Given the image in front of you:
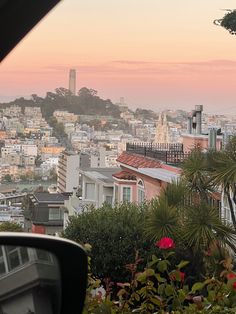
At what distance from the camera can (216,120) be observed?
10.8 m

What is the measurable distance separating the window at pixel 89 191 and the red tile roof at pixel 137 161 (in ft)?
3.27

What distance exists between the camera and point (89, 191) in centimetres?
1234

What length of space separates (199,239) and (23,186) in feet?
12.9

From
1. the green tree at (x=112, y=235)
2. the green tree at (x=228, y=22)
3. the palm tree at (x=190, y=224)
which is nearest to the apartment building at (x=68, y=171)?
the green tree at (x=112, y=235)

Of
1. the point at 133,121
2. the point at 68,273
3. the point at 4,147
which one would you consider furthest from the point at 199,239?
the point at 133,121

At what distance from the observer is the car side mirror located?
0.34m

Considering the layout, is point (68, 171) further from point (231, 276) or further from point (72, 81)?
point (231, 276)

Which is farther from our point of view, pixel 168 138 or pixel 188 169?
pixel 168 138

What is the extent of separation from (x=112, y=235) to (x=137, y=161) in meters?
3.96

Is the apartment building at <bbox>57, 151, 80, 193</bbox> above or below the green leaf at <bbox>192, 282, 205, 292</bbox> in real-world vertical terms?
below

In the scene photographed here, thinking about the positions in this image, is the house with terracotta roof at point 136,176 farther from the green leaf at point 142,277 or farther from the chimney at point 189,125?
the green leaf at point 142,277

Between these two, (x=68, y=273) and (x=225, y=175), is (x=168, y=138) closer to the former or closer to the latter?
(x=225, y=175)

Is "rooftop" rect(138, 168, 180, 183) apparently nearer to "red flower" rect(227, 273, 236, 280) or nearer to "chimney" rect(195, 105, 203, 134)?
"chimney" rect(195, 105, 203, 134)

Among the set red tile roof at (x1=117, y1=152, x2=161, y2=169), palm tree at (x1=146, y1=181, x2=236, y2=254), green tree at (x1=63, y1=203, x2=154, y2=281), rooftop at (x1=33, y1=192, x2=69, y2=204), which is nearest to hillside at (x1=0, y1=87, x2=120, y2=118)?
red tile roof at (x1=117, y1=152, x2=161, y2=169)
